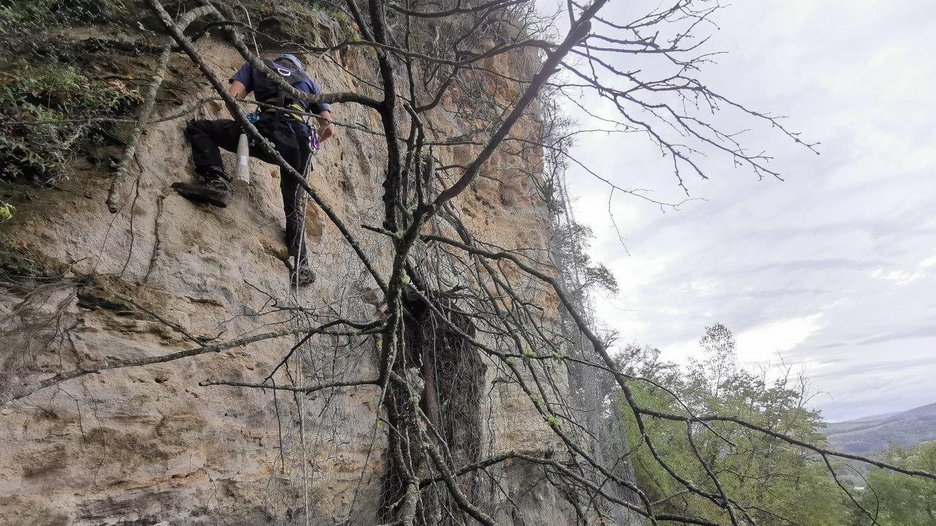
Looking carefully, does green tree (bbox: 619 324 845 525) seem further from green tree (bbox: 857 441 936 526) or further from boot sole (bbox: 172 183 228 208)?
boot sole (bbox: 172 183 228 208)

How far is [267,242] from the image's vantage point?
3.02 metres

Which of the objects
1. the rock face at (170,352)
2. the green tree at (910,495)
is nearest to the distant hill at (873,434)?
the green tree at (910,495)

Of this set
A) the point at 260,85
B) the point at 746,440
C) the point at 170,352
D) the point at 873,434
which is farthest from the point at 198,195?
the point at 873,434

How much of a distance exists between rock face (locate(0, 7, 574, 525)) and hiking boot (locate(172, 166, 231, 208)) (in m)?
0.05

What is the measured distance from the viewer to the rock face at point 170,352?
1.85 meters

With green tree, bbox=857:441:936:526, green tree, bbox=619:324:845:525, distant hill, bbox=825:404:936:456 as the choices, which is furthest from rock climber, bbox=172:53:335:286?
green tree, bbox=857:441:936:526

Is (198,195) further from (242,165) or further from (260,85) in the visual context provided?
(260,85)

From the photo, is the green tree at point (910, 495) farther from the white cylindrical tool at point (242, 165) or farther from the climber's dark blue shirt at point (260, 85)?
the white cylindrical tool at point (242, 165)

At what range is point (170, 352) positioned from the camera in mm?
2299

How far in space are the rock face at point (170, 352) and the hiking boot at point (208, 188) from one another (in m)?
0.05

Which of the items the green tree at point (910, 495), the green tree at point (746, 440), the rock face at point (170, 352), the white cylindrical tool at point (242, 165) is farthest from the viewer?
the green tree at point (910, 495)

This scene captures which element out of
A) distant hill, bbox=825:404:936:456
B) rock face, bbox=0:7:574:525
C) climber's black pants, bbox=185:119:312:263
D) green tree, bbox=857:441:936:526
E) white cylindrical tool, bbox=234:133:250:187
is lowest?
green tree, bbox=857:441:936:526

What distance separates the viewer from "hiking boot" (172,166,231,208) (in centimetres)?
260

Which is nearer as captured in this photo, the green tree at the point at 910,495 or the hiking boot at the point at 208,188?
the hiking boot at the point at 208,188
